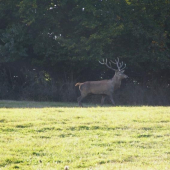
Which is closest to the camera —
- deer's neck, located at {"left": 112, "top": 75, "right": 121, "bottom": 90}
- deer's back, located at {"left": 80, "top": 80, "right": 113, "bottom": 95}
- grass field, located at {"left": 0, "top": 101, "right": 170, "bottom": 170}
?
grass field, located at {"left": 0, "top": 101, "right": 170, "bottom": 170}

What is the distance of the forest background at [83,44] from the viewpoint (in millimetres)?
25672

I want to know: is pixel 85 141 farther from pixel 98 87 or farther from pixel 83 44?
pixel 83 44

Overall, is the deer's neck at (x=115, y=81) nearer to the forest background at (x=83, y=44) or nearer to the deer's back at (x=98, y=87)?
the deer's back at (x=98, y=87)

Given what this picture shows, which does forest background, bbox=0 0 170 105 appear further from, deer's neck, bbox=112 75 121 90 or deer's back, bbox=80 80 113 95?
deer's back, bbox=80 80 113 95

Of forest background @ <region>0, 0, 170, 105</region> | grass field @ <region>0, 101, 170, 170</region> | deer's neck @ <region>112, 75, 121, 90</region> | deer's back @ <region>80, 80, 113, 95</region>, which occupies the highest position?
forest background @ <region>0, 0, 170, 105</region>

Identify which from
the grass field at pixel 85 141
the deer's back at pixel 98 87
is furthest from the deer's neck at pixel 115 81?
the grass field at pixel 85 141

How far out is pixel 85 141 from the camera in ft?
31.4

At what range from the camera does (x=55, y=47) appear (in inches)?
1050

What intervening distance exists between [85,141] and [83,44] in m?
16.5

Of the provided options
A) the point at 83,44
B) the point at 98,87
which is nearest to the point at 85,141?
the point at 98,87

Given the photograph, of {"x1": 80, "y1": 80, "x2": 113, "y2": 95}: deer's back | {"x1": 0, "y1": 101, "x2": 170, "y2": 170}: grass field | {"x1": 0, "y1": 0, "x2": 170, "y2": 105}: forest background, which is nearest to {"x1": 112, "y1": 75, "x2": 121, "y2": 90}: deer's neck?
{"x1": 80, "y1": 80, "x2": 113, "y2": 95}: deer's back

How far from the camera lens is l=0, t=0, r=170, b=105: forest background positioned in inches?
1011

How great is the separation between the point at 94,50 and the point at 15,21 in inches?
249

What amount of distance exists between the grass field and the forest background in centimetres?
1232
